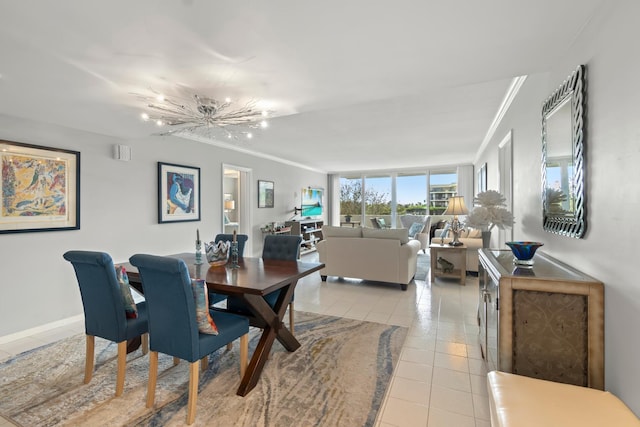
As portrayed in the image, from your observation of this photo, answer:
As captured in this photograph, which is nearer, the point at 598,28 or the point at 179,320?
the point at 598,28

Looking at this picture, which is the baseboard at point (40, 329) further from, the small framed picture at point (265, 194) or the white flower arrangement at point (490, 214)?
the white flower arrangement at point (490, 214)

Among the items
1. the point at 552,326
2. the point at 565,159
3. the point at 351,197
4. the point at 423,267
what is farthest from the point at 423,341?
the point at 351,197

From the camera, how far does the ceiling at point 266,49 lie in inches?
56.6

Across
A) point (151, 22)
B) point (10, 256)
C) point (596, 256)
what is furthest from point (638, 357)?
point (10, 256)

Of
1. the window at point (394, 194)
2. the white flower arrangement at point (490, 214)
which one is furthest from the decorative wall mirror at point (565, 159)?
the window at point (394, 194)

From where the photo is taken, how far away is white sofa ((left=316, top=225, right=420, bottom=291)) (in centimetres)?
446

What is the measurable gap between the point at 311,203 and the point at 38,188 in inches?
246

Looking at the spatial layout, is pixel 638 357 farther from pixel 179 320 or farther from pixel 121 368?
pixel 121 368

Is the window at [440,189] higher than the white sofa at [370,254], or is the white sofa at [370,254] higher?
the window at [440,189]

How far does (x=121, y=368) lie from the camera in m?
2.03

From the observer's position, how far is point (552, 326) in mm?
1521

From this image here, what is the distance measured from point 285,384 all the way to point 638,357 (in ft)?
6.14

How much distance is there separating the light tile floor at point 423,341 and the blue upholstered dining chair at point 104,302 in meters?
0.62

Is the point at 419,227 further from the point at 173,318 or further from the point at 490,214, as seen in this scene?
the point at 173,318
